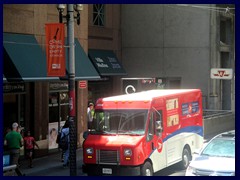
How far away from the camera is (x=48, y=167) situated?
17.2 meters

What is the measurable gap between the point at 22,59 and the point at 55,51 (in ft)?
7.51

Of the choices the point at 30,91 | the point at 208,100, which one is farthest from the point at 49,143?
the point at 208,100

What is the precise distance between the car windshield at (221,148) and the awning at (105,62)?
1388 centimetres

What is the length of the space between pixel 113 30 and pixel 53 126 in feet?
40.1

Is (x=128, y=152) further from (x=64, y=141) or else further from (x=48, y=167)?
(x=48, y=167)

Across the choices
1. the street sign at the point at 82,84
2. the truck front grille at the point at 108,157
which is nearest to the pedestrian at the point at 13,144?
the truck front grille at the point at 108,157

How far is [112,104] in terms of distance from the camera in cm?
1500

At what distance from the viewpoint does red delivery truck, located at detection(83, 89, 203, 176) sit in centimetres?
1385

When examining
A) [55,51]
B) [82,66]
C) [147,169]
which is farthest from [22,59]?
[147,169]

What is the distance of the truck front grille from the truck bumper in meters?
0.12

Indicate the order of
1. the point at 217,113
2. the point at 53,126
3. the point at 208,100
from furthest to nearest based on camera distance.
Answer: the point at 208,100 → the point at 217,113 → the point at 53,126

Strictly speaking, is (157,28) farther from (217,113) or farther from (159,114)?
(159,114)

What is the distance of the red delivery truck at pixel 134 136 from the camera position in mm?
13852

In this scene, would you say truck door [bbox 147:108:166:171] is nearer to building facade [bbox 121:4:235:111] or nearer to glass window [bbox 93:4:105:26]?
glass window [bbox 93:4:105:26]
